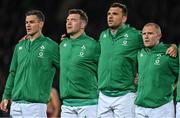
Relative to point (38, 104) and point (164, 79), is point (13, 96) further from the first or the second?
point (164, 79)

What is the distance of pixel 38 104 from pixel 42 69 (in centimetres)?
45

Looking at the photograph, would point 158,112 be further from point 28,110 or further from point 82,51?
point 28,110

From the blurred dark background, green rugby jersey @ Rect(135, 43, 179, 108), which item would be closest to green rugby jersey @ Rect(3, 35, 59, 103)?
green rugby jersey @ Rect(135, 43, 179, 108)

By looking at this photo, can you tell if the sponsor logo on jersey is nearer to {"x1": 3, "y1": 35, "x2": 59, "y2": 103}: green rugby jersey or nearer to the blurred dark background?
{"x1": 3, "y1": 35, "x2": 59, "y2": 103}: green rugby jersey

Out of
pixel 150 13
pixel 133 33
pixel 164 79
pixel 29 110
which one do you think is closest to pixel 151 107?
pixel 164 79

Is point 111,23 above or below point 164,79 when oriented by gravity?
above

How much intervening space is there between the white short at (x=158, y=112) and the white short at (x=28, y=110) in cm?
128

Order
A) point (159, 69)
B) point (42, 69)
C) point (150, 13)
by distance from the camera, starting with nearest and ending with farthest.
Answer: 1. point (159, 69)
2. point (42, 69)
3. point (150, 13)

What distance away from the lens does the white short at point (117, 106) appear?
880 cm

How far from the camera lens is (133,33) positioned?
29.6ft

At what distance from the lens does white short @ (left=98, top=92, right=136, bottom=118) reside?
8.80 metres

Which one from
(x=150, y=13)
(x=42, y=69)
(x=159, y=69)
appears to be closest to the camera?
(x=159, y=69)

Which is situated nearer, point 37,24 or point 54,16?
point 37,24

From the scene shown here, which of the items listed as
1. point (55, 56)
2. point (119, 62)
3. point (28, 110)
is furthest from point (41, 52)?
point (119, 62)
